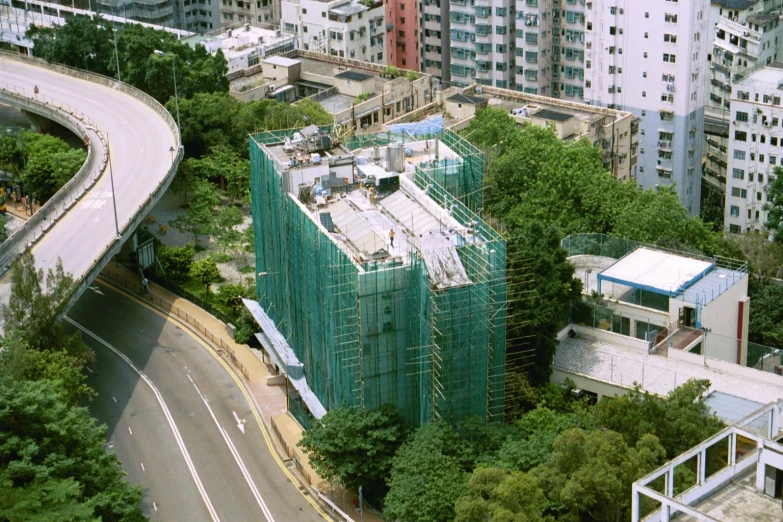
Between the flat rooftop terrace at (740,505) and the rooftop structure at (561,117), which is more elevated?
the flat rooftop terrace at (740,505)

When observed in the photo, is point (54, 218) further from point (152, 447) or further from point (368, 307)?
point (368, 307)

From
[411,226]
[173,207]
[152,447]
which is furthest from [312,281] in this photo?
[173,207]

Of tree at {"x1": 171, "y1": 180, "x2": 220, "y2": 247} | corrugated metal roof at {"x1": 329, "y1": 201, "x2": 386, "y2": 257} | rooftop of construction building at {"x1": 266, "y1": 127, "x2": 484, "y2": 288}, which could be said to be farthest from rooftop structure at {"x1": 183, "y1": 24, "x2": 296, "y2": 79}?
corrugated metal roof at {"x1": 329, "y1": 201, "x2": 386, "y2": 257}

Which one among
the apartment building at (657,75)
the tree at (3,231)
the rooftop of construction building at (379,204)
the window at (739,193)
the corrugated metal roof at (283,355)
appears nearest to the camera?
the rooftop of construction building at (379,204)

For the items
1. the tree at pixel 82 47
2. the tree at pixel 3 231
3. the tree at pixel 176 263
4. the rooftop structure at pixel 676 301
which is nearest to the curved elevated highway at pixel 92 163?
the tree at pixel 82 47

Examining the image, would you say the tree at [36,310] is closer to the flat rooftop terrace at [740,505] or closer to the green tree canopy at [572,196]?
the green tree canopy at [572,196]

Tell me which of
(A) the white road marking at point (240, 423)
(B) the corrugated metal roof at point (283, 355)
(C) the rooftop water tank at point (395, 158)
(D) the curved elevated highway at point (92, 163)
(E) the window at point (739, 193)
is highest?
(C) the rooftop water tank at point (395, 158)

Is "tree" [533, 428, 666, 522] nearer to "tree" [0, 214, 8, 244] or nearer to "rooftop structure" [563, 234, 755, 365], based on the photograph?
"rooftop structure" [563, 234, 755, 365]

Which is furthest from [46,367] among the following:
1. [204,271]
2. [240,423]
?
[204,271]
